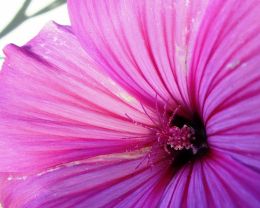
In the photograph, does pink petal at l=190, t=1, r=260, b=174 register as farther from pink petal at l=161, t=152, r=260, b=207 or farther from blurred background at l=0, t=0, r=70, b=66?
blurred background at l=0, t=0, r=70, b=66

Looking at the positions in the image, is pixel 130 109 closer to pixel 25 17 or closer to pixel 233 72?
pixel 233 72

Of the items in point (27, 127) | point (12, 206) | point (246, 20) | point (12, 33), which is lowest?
point (12, 206)

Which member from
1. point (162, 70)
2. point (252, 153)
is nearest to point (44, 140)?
point (162, 70)

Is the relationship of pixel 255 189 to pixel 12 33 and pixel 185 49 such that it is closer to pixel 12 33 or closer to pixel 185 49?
pixel 185 49

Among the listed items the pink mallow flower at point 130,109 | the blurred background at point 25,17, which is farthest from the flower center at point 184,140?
the blurred background at point 25,17

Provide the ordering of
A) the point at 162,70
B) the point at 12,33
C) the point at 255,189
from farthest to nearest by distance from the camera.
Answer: the point at 12,33
the point at 162,70
the point at 255,189

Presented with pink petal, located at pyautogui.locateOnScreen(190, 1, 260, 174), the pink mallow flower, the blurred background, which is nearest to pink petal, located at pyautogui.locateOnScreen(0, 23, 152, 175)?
the pink mallow flower

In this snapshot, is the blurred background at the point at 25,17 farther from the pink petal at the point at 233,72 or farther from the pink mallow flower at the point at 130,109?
the pink petal at the point at 233,72
